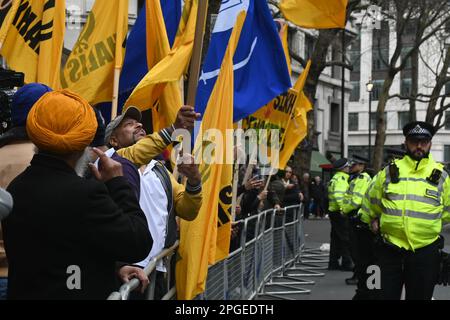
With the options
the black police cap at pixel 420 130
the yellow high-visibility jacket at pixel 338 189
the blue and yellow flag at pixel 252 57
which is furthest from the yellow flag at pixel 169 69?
the yellow high-visibility jacket at pixel 338 189

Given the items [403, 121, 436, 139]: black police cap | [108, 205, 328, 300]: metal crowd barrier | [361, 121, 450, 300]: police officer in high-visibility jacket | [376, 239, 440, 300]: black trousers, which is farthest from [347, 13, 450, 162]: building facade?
[376, 239, 440, 300]: black trousers

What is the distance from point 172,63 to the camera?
663 cm

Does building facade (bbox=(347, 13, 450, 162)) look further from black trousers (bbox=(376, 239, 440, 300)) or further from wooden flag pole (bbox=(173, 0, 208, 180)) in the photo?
wooden flag pole (bbox=(173, 0, 208, 180))

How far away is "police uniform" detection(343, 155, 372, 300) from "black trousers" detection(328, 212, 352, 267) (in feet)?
3.55

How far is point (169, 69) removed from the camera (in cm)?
660

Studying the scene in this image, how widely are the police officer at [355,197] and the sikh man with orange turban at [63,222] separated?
23.8ft

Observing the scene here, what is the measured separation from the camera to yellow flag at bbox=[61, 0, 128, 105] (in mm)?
7508

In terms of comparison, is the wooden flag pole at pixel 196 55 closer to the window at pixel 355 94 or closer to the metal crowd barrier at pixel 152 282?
the metal crowd barrier at pixel 152 282

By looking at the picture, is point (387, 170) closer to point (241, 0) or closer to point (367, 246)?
point (241, 0)

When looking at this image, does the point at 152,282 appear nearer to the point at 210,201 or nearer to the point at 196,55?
the point at 210,201

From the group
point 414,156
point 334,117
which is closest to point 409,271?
point 414,156

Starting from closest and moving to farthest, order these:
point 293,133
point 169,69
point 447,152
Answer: point 169,69
point 293,133
point 447,152

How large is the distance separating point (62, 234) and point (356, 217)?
25.2 ft
